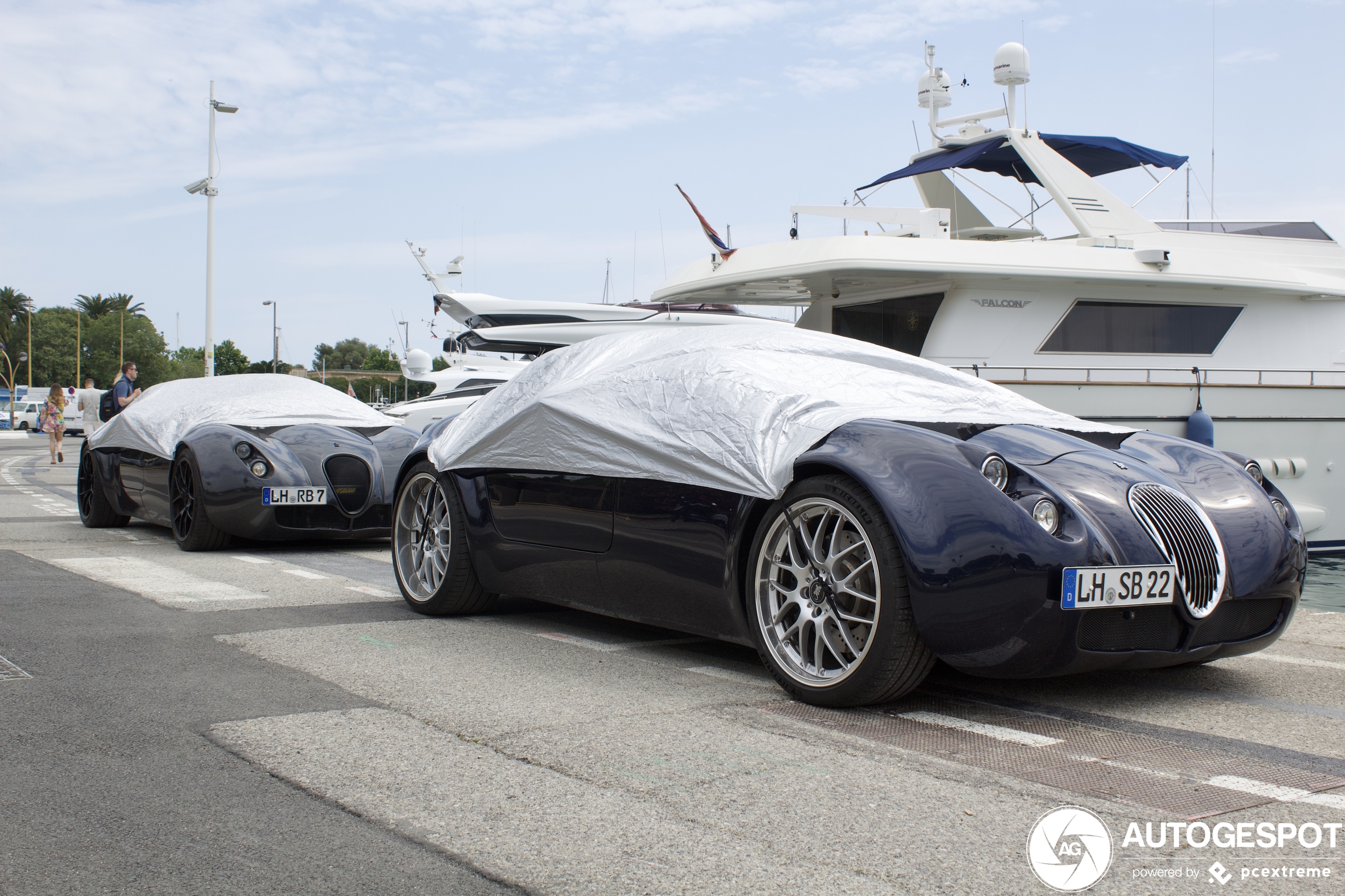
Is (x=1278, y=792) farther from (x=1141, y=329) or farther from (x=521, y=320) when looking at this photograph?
(x=521, y=320)

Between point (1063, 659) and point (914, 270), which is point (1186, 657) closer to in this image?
point (1063, 659)

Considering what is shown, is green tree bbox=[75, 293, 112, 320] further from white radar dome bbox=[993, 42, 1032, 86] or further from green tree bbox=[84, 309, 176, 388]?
white radar dome bbox=[993, 42, 1032, 86]

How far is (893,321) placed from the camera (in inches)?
518

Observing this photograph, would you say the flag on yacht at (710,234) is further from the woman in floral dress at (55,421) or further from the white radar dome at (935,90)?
the woman in floral dress at (55,421)

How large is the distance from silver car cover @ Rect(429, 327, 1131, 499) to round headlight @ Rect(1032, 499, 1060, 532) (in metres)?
0.64

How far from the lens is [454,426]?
19.0ft

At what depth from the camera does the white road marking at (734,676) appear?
4082 mm

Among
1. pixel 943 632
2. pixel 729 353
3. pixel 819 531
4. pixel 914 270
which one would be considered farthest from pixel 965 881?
pixel 914 270

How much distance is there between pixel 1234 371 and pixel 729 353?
940cm

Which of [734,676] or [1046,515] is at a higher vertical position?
[1046,515]

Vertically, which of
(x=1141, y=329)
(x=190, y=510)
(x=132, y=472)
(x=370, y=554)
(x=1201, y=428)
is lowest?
(x=370, y=554)

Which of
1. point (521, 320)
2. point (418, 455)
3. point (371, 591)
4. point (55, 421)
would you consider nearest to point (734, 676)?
point (418, 455)

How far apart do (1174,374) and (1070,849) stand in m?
11.3

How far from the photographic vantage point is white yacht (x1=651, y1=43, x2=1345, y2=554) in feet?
38.6
